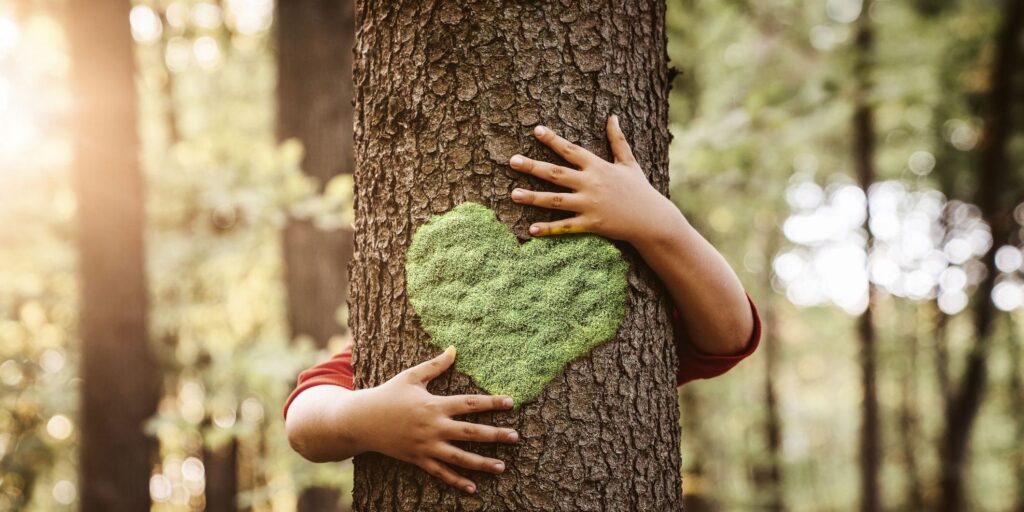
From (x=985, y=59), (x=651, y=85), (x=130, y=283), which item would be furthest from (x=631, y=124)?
(x=985, y=59)

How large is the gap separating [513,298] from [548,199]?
0.24m

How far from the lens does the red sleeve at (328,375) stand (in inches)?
69.1

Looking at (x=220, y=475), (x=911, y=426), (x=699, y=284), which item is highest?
(x=699, y=284)

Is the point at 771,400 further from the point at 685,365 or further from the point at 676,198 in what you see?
the point at 685,365

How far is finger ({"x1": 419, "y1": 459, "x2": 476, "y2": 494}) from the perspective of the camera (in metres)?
1.40

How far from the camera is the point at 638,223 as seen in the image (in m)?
1.48

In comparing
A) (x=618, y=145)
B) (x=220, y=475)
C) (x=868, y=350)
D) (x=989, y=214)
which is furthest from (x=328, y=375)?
(x=220, y=475)

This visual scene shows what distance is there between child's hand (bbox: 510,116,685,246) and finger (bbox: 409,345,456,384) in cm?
35

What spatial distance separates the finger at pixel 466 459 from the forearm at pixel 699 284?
608mm

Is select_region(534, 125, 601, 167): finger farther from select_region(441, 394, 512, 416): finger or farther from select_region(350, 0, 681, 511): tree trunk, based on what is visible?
select_region(441, 394, 512, 416): finger

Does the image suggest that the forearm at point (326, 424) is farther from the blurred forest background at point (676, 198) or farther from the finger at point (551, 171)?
the blurred forest background at point (676, 198)

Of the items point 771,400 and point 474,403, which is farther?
point 771,400

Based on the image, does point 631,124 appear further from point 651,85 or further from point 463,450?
point 463,450

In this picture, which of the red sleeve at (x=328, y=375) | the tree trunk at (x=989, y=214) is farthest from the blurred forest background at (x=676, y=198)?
the red sleeve at (x=328, y=375)
